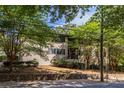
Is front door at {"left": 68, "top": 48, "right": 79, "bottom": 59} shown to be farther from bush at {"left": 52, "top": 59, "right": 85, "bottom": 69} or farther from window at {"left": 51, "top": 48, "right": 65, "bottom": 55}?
bush at {"left": 52, "top": 59, "right": 85, "bottom": 69}

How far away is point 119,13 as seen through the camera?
1745 cm

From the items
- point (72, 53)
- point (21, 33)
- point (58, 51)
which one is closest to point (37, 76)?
point (21, 33)

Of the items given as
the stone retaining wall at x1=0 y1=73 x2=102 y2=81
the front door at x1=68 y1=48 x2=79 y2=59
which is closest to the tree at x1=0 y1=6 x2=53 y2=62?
the stone retaining wall at x1=0 y1=73 x2=102 y2=81

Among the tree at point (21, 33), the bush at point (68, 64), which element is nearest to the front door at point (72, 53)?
the bush at point (68, 64)

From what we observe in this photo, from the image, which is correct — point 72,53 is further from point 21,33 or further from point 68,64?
point 21,33

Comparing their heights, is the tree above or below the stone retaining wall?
above

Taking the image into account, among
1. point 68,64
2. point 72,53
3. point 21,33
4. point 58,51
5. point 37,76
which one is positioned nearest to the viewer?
point 37,76

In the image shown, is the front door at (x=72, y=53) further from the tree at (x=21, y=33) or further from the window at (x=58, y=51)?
the tree at (x=21, y=33)

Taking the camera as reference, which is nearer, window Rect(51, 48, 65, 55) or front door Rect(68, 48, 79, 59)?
window Rect(51, 48, 65, 55)

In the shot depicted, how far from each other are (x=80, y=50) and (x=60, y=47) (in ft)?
5.29

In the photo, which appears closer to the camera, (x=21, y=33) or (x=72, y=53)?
(x=21, y=33)
